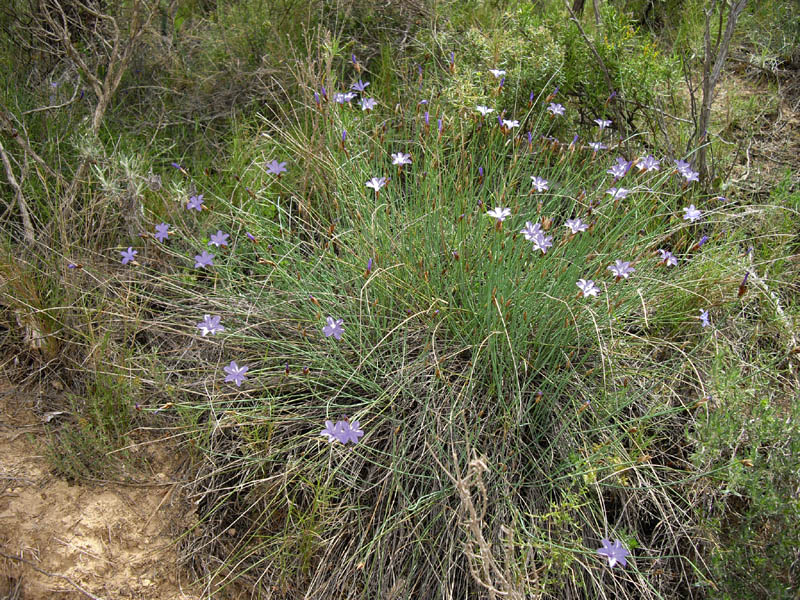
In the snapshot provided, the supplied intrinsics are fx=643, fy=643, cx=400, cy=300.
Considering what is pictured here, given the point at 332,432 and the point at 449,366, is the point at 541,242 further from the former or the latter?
the point at 332,432

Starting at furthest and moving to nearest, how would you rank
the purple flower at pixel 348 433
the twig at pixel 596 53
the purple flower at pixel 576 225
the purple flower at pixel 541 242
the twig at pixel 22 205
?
the twig at pixel 596 53 < the twig at pixel 22 205 < the purple flower at pixel 576 225 < the purple flower at pixel 541 242 < the purple flower at pixel 348 433

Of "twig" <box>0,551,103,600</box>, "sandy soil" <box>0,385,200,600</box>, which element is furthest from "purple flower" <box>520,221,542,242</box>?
"twig" <box>0,551,103,600</box>

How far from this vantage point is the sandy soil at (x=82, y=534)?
2105 mm

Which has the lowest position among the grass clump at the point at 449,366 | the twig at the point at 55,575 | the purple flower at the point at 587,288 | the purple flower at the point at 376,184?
the twig at the point at 55,575

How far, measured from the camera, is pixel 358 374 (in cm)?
243

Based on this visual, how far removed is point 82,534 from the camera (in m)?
2.20

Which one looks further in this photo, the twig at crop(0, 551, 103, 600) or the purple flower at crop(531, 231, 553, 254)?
the purple flower at crop(531, 231, 553, 254)

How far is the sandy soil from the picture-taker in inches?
82.9

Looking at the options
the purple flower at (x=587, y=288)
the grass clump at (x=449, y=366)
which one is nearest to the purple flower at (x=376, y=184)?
the grass clump at (x=449, y=366)

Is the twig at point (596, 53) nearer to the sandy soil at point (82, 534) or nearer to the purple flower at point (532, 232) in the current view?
the purple flower at point (532, 232)

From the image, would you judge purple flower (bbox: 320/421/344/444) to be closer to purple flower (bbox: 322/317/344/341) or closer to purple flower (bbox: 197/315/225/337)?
purple flower (bbox: 322/317/344/341)

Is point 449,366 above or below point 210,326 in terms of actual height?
below

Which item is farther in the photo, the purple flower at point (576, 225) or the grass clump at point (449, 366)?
the purple flower at point (576, 225)

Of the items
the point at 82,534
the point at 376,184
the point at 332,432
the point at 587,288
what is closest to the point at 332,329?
the point at 332,432
